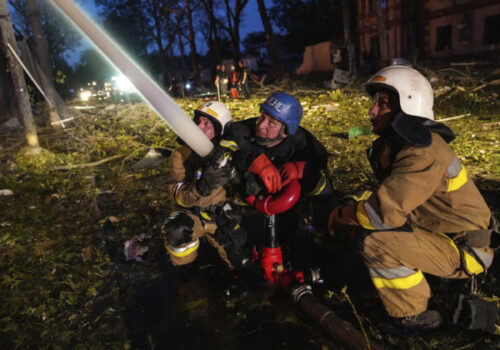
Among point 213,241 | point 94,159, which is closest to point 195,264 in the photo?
point 213,241

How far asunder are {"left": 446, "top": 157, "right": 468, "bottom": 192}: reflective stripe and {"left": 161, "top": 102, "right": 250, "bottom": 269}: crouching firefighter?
1.97 metres

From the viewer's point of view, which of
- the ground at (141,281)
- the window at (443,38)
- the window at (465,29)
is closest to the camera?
the ground at (141,281)

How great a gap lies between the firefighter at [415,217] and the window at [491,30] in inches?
824

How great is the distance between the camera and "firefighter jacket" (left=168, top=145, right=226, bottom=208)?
3.15 metres

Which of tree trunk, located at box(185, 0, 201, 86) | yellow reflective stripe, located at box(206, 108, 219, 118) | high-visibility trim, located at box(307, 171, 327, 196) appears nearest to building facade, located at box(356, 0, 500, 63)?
tree trunk, located at box(185, 0, 201, 86)

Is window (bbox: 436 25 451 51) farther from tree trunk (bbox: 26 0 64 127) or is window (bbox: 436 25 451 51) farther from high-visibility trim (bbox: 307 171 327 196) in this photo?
high-visibility trim (bbox: 307 171 327 196)

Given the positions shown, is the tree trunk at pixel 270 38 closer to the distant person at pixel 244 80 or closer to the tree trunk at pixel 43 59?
the distant person at pixel 244 80

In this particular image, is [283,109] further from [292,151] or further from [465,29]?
[465,29]

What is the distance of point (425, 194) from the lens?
2.02m

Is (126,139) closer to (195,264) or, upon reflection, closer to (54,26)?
(195,264)

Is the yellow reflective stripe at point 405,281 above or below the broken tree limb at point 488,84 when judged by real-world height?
below

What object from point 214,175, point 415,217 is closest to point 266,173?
point 214,175

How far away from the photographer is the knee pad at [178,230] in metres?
3.05

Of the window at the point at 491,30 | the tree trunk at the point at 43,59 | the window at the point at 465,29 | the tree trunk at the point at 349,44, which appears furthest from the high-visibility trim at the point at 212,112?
the window at the point at 465,29
